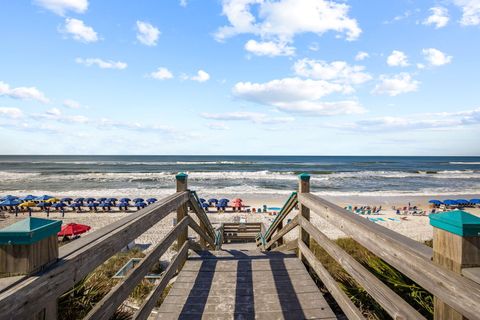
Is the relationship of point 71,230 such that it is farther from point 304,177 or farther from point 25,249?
point 25,249

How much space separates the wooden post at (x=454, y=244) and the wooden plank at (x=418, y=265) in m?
0.05

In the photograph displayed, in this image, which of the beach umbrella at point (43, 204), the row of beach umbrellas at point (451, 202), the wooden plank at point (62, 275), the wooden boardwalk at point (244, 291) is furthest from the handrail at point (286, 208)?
the row of beach umbrellas at point (451, 202)

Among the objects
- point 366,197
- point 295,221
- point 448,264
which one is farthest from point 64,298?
point 366,197

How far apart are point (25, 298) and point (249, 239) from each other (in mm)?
11590

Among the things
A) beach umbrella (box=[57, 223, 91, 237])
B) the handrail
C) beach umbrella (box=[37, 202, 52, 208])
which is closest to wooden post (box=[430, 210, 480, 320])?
the handrail

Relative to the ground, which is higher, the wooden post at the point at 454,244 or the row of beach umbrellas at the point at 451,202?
the wooden post at the point at 454,244

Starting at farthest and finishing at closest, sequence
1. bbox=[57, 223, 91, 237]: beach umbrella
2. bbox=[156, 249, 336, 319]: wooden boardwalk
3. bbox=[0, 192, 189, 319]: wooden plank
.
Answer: bbox=[57, 223, 91, 237]: beach umbrella → bbox=[156, 249, 336, 319]: wooden boardwalk → bbox=[0, 192, 189, 319]: wooden plank

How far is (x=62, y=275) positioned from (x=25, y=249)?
212 millimetres

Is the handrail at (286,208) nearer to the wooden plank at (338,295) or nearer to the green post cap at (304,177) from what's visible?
the green post cap at (304,177)

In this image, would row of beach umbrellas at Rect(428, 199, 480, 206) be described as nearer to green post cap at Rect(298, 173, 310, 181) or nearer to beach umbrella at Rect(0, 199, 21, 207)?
green post cap at Rect(298, 173, 310, 181)

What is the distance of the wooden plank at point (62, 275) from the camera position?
96 centimetres

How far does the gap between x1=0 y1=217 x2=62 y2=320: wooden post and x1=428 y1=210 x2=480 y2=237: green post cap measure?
1.61 m

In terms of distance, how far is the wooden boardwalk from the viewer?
2.79 m

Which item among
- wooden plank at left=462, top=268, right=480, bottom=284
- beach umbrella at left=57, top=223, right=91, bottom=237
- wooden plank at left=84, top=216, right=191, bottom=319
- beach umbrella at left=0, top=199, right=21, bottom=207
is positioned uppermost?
wooden plank at left=462, top=268, right=480, bottom=284
